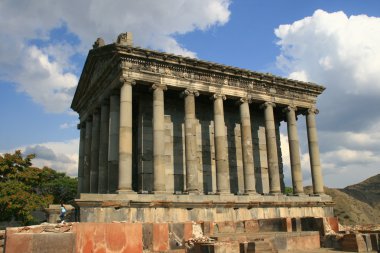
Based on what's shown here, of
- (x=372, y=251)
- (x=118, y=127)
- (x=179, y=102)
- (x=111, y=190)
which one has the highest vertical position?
(x=179, y=102)

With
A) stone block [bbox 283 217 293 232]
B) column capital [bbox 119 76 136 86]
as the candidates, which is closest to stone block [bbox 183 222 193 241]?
stone block [bbox 283 217 293 232]

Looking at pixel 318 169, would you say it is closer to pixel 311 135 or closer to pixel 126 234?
pixel 311 135

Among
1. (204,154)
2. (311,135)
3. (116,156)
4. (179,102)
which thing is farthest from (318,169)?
(116,156)

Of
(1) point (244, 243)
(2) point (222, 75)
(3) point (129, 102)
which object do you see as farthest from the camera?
(2) point (222, 75)

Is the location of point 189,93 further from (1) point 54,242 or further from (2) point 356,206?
(2) point 356,206

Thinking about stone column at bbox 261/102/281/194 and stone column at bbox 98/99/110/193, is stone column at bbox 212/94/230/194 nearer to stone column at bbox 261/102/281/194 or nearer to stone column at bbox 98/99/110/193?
stone column at bbox 261/102/281/194

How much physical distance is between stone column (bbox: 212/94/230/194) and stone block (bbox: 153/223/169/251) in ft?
38.7

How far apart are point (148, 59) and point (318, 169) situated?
16.0 metres

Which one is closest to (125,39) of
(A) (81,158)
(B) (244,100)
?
(B) (244,100)

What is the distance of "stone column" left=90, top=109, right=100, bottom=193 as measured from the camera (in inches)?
1071

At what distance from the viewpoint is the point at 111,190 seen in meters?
24.0

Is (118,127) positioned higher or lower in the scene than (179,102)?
lower

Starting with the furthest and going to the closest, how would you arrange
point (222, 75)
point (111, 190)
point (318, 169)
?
point (318, 169), point (222, 75), point (111, 190)

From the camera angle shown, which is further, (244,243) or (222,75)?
(222,75)
